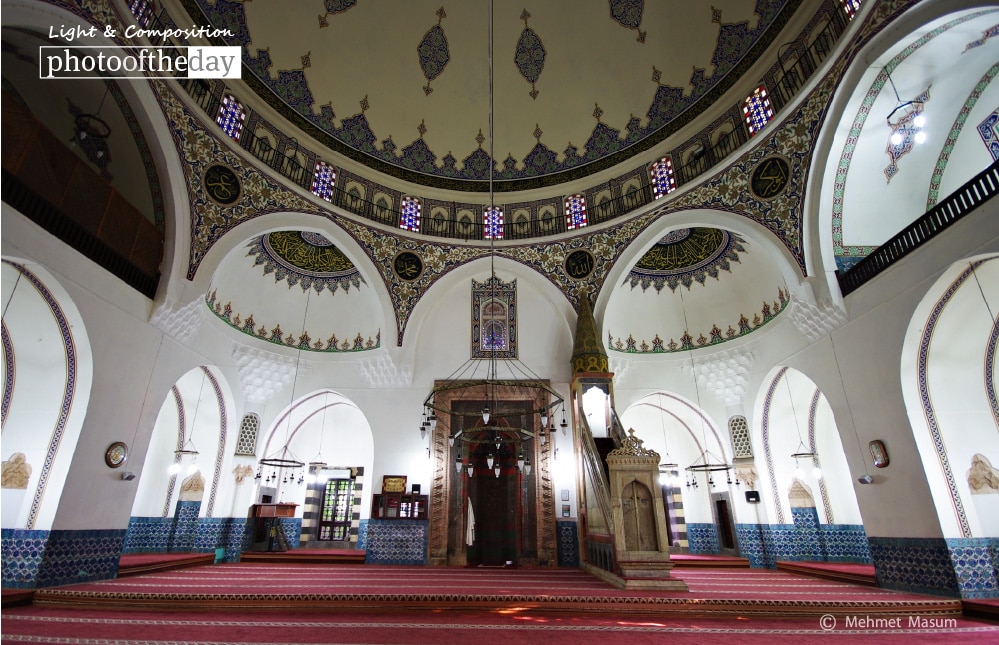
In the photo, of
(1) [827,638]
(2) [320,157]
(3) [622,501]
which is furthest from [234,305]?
(1) [827,638]

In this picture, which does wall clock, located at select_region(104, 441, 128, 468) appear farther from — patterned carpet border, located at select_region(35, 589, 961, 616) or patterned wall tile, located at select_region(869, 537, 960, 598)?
patterned wall tile, located at select_region(869, 537, 960, 598)

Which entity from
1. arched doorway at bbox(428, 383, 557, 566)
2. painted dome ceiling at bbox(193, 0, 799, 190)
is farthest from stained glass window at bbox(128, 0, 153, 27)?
arched doorway at bbox(428, 383, 557, 566)

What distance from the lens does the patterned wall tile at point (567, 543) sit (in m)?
8.78

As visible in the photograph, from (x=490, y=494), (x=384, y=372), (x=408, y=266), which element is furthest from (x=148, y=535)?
(x=408, y=266)

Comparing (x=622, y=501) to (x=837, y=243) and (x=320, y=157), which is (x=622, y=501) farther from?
(x=320, y=157)

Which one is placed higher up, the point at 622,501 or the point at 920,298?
the point at 920,298

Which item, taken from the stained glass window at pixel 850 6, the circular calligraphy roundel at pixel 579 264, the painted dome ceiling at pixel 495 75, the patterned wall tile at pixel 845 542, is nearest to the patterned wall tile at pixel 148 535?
the painted dome ceiling at pixel 495 75

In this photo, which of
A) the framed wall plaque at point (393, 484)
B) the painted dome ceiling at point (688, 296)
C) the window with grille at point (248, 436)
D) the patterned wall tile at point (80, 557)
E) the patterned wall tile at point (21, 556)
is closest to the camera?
the patterned wall tile at point (21, 556)

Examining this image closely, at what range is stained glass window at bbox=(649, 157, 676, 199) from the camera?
9.74m

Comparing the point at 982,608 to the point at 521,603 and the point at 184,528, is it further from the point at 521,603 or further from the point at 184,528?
the point at 184,528

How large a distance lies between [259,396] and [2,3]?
24.4ft

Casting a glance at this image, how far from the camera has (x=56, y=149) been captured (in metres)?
5.83

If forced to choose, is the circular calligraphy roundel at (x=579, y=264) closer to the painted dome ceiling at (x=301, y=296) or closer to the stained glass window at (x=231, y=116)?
the painted dome ceiling at (x=301, y=296)

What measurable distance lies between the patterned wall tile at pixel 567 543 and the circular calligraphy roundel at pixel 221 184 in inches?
332
